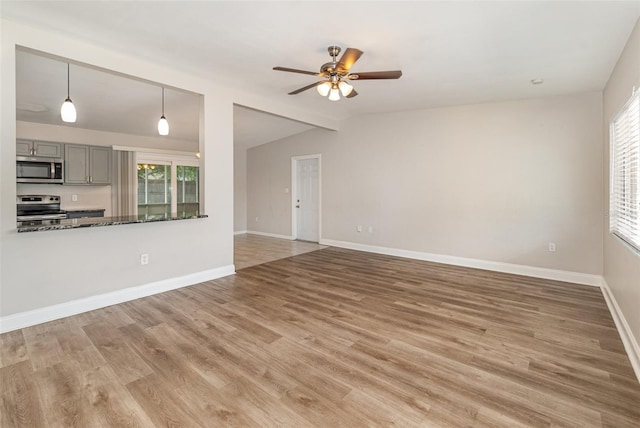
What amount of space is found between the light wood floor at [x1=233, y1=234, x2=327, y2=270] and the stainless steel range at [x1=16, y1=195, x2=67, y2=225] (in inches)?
115

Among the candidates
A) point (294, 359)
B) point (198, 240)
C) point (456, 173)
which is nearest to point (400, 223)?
point (456, 173)

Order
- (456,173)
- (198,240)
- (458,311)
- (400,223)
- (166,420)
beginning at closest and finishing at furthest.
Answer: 1. (166,420)
2. (458,311)
3. (198,240)
4. (456,173)
5. (400,223)

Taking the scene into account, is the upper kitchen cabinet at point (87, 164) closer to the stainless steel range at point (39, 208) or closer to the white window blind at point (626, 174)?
the stainless steel range at point (39, 208)

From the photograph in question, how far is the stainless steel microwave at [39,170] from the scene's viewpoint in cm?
486

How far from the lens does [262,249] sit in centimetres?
621

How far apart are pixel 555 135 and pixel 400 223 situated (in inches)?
101

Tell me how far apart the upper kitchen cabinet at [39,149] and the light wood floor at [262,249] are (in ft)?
11.5

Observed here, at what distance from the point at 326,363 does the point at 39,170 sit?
5.78 metres

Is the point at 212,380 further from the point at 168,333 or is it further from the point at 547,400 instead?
the point at 547,400

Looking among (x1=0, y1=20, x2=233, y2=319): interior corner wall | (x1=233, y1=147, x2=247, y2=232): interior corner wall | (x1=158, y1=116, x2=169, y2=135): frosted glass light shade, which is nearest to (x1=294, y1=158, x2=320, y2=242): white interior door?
(x1=233, y1=147, x2=247, y2=232): interior corner wall

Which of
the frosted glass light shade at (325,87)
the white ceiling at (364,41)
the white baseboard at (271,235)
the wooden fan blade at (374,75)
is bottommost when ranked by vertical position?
the white baseboard at (271,235)

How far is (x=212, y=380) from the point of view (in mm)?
1943

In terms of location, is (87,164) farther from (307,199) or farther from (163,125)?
(307,199)

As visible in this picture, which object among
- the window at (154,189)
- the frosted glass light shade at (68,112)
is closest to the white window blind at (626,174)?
the frosted glass light shade at (68,112)
